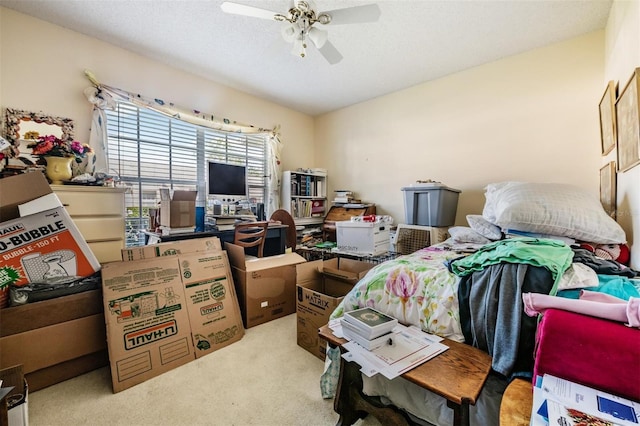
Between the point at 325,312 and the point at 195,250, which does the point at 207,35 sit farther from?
the point at 325,312

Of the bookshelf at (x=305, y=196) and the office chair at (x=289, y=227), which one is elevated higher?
the bookshelf at (x=305, y=196)

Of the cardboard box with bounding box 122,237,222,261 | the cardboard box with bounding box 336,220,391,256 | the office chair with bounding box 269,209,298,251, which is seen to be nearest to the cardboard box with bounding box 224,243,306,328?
the cardboard box with bounding box 122,237,222,261

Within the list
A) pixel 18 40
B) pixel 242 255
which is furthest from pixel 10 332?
pixel 18 40

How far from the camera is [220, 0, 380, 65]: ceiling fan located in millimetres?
1573

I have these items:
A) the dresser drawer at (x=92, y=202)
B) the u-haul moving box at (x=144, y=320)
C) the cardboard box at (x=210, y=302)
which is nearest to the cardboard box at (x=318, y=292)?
the cardboard box at (x=210, y=302)

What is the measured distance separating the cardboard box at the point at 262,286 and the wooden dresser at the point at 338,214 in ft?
3.88

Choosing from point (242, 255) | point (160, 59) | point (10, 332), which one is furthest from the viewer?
point (160, 59)

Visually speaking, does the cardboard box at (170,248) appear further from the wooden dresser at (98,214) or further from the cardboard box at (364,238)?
the cardboard box at (364,238)

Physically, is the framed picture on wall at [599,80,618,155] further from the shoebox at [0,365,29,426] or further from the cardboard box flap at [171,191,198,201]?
the shoebox at [0,365,29,426]

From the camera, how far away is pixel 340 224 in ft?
9.53

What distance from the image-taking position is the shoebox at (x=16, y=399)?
1013mm

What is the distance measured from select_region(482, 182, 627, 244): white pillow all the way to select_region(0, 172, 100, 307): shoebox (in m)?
2.82

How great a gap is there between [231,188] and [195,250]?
100 cm

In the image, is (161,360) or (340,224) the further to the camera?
(340,224)
